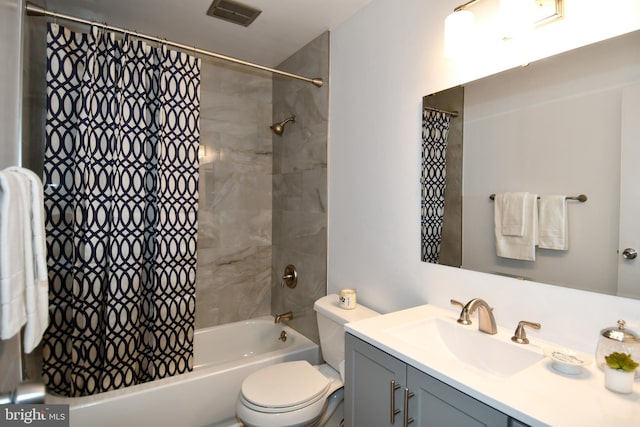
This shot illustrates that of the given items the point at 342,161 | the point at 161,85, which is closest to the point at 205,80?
the point at 161,85

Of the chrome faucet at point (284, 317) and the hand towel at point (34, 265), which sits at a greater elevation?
the hand towel at point (34, 265)

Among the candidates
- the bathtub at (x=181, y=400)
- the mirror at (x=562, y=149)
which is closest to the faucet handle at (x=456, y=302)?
the mirror at (x=562, y=149)

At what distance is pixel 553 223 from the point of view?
44.5 inches

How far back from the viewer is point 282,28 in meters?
2.13

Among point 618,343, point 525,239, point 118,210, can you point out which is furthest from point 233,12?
point 618,343

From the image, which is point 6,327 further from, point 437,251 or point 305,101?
point 305,101

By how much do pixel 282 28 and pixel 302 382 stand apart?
2.09m

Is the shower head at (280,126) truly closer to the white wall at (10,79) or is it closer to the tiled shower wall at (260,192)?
the tiled shower wall at (260,192)

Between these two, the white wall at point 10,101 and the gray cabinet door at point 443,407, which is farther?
the white wall at point 10,101

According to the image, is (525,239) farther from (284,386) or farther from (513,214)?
(284,386)

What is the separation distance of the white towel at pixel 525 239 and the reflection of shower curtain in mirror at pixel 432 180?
0.87 feet

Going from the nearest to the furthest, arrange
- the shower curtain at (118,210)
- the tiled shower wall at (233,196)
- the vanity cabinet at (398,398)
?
the vanity cabinet at (398,398) → the shower curtain at (118,210) → the tiled shower wall at (233,196)

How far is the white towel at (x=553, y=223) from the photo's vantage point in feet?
3.62

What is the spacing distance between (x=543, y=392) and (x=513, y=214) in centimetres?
63
